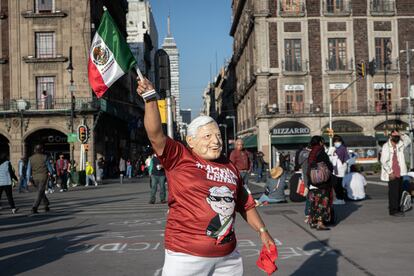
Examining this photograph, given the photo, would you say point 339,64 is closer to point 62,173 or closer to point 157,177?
point 62,173

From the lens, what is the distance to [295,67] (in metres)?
46.5

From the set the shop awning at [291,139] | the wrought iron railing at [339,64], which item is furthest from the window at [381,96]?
the shop awning at [291,139]

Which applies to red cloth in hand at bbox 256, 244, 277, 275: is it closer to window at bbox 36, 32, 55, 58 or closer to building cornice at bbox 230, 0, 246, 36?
window at bbox 36, 32, 55, 58

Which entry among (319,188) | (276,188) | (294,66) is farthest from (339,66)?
(319,188)

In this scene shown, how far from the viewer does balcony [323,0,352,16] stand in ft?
153

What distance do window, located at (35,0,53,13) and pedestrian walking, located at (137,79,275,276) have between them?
3880 centimetres

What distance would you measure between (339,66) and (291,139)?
27.6ft

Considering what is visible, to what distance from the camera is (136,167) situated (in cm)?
4788

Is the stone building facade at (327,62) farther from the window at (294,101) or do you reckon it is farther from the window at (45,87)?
the window at (45,87)

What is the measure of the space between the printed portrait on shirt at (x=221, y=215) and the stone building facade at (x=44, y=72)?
116ft

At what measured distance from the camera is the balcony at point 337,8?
153 ft

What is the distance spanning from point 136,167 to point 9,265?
4089cm

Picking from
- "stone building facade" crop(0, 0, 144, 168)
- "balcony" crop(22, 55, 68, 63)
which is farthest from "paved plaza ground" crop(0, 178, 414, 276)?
"balcony" crop(22, 55, 68, 63)

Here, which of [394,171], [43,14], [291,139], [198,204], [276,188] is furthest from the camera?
[291,139]
